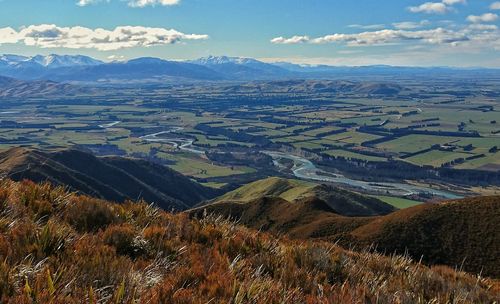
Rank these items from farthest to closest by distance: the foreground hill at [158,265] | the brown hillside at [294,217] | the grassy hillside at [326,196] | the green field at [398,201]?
1. the green field at [398,201]
2. the grassy hillside at [326,196]
3. the brown hillside at [294,217]
4. the foreground hill at [158,265]

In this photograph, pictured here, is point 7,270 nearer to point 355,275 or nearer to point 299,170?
point 355,275

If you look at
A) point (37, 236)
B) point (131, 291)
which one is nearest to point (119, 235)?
point (37, 236)

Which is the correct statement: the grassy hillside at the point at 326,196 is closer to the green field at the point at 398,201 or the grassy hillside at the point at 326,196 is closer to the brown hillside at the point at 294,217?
the brown hillside at the point at 294,217

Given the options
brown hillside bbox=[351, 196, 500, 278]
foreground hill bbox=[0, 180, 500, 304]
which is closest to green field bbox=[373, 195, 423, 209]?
brown hillside bbox=[351, 196, 500, 278]

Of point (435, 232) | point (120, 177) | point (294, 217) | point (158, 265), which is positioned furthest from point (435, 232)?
point (120, 177)

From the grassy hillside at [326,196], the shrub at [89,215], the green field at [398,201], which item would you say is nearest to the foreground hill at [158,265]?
the shrub at [89,215]

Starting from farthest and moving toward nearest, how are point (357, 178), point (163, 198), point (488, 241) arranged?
point (357, 178), point (163, 198), point (488, 241)
